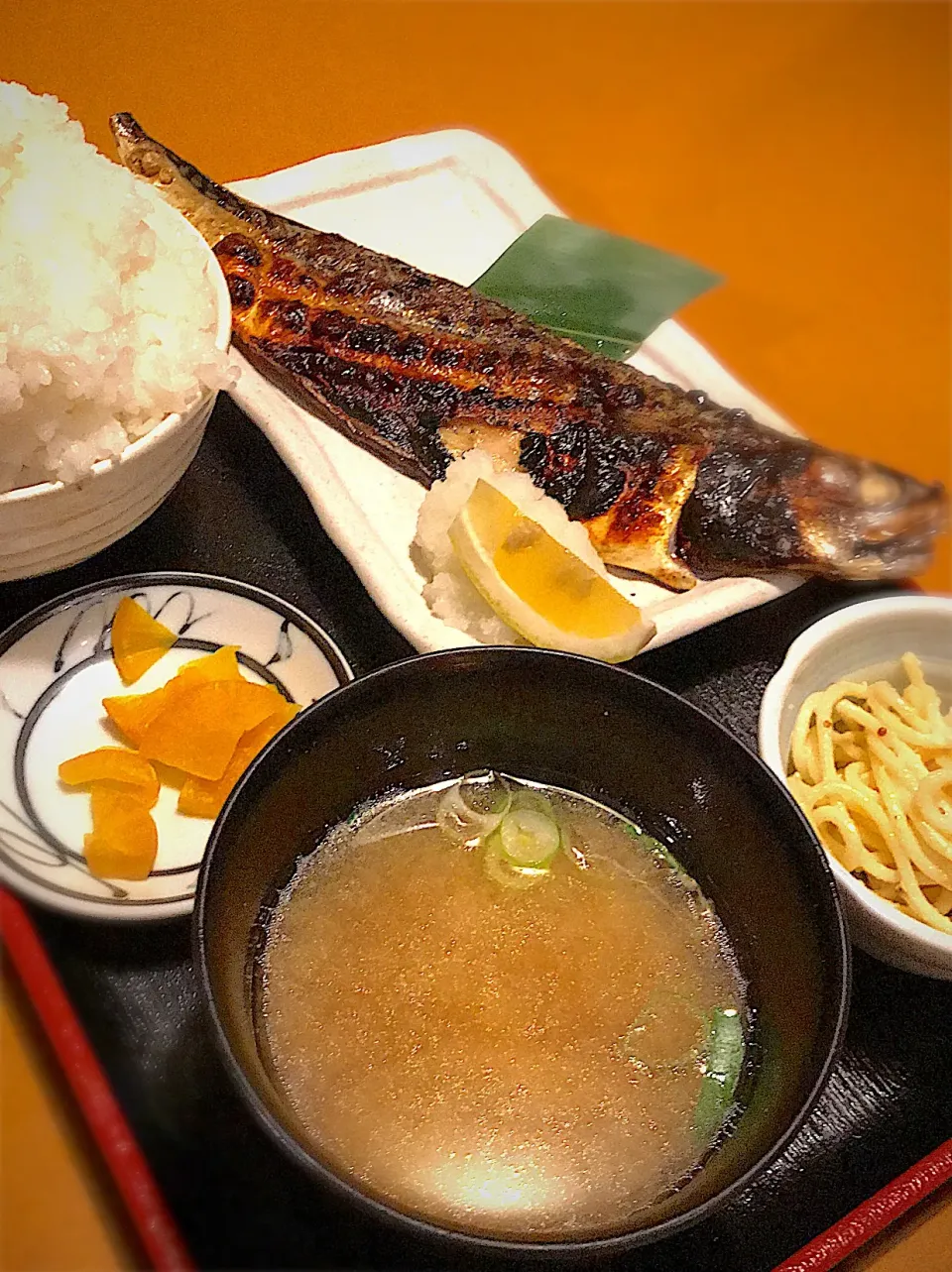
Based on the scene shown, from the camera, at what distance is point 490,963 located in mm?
827

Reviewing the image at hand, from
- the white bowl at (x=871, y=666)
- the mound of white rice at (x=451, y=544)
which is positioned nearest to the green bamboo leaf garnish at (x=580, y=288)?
Answer: the mound of white rice at (x=451, y=544)

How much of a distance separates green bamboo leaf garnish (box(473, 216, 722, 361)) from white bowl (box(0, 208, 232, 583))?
1.42 feet

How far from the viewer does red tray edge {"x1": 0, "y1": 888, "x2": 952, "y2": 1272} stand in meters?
0.68

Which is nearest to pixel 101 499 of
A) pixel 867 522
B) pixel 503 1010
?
pixel 503 1010

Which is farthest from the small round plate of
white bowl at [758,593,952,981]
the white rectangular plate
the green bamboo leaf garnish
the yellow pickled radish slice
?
the green bamboo leaf garnish

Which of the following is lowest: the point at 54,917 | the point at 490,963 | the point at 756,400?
the point at 54,917

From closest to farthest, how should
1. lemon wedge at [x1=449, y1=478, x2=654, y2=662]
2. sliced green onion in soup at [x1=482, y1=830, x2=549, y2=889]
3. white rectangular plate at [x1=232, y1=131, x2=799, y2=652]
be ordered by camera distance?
sliced green onion in soup at [x1=482, y1=830, x2=549, y2=889]
lemon wedge at [x1=449, y1=478, x2=654, y2=662]
white rectangular plate at [x1=232, y1=131, x2=799, y2=652]

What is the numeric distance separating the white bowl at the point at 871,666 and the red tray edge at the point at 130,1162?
0.16 metres

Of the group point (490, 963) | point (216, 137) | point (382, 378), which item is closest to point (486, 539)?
point (382, 378)

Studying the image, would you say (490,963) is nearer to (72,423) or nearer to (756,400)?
(72,423)

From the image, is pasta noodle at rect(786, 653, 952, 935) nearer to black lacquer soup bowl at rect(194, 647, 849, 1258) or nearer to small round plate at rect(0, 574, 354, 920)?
black lacquer soup bowl at rect(194, 647, 849, 1258)

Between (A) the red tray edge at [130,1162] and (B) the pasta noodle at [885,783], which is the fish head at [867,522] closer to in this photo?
(B) the pasta noodle at [885,783]

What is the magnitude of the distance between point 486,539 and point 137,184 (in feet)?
1.70

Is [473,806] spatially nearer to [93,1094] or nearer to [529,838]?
[529,838]
